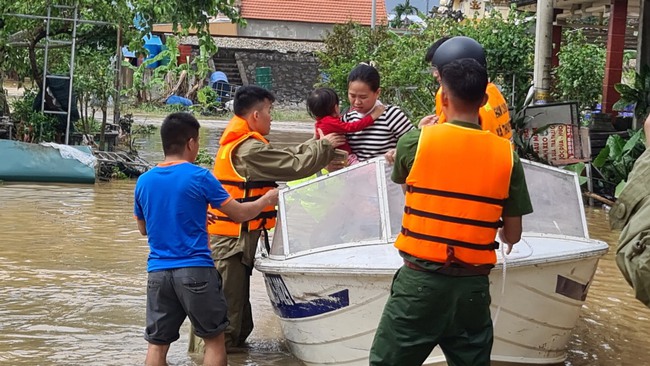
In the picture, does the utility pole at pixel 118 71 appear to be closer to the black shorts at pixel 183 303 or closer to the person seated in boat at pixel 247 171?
the person seated in boat at pixel 247 171

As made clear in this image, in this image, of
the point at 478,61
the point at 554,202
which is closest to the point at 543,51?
the point at 554,202

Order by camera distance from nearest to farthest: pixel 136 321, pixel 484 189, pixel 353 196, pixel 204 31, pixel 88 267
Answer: pixel 484 189 < pixel 353 196 < pixel 136 321 < pixel 88 267 < pixel 204 31

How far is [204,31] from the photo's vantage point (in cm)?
1586

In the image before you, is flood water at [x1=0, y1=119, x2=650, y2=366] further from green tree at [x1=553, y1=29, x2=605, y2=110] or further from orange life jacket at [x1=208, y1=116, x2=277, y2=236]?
green tree at [x1=553, y1=29, x2=605, y2=110]

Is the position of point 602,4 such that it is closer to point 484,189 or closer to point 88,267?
point 88,267

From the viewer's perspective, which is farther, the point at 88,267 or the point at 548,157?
the point at 548,157

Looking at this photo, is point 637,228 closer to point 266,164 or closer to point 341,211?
point 341,211

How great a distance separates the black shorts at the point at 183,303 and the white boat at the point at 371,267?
502 mm

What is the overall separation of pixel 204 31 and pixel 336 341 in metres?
10.6

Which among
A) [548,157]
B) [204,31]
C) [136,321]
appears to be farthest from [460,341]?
[204,31]

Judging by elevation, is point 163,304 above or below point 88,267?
A: above

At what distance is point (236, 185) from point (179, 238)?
974mm

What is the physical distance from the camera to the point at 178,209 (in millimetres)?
5504

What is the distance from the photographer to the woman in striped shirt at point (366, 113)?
6.50 metres
